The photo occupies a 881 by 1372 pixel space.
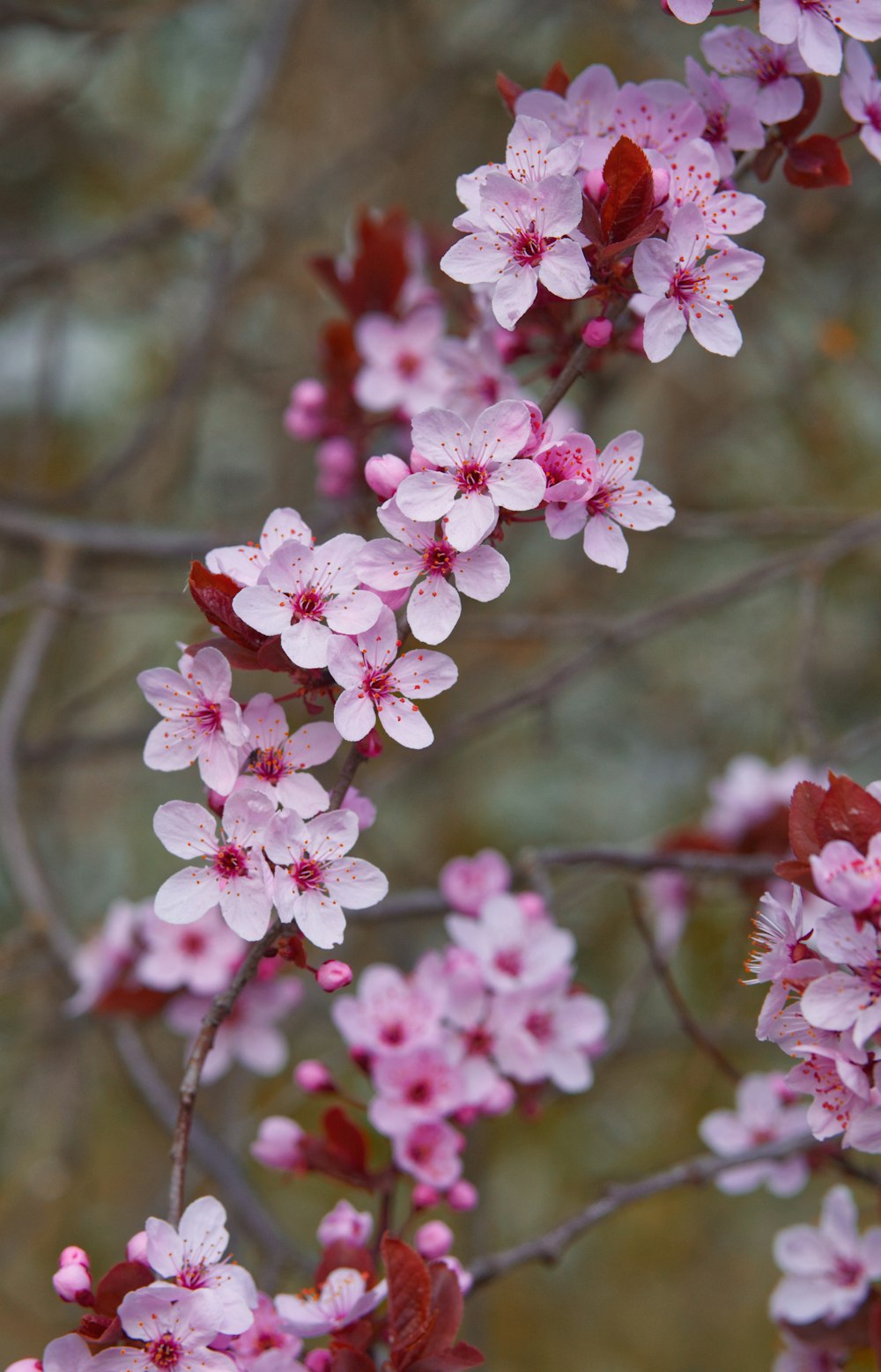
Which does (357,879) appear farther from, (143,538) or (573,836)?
(573,836)

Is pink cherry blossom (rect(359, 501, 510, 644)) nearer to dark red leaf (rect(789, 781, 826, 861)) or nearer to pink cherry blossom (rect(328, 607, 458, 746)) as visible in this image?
pink cherry blossom (rect(328, 607, 458, 746))

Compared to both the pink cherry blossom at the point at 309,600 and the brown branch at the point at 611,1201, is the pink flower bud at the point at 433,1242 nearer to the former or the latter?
the brown branch at the point at 611,1201

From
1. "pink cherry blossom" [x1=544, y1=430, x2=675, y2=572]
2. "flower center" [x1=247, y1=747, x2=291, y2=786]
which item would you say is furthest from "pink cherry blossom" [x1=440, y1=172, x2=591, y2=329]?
"flower center" [x1=247, y1=747, x2=291, y2=786]

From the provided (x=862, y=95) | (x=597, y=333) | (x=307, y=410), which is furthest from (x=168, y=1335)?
(x=307, y=410)

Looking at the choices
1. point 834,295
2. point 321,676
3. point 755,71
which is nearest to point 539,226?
point 755,71

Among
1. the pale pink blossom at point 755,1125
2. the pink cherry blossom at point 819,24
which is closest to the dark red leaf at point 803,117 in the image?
the pink cherry blossom at point 819,24

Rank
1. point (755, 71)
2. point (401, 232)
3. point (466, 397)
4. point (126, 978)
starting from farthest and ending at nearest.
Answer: point (401, 232) → point (126, 978) → point (466, 397) → point (755, 71)
